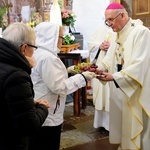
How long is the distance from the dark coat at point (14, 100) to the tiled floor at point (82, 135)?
1.78 meters

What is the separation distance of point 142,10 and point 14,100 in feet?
12.1

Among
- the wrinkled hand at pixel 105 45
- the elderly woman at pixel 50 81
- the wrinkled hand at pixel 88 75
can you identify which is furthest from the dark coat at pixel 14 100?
the wrinkled hand at pixel 105 45

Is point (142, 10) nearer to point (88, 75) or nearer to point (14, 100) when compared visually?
point (88, 75)

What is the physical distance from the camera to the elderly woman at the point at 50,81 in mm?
1847

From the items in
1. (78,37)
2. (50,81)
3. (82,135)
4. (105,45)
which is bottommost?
(82,135)

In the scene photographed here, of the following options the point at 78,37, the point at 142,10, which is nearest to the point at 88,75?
the point at 142,10

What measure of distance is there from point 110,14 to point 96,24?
9.10 feet

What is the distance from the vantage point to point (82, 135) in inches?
129

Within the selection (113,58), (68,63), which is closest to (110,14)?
(113,58)

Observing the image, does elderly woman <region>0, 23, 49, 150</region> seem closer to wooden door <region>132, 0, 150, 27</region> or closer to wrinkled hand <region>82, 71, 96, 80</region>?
wrinkled hand <region>82, 71, 96, 80</region>

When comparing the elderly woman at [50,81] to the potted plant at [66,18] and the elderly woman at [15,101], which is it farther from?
the potted plant at [66,18]

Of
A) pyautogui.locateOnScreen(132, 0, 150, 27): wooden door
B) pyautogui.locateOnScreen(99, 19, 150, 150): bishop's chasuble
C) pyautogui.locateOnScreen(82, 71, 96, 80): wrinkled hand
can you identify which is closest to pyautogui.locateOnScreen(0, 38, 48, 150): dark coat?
pyautogui.locateOnScreen(82, 71, 96, 80): wrinkled hand

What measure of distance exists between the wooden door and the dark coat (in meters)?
3.45

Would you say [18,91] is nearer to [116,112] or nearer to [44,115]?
[44,115]
